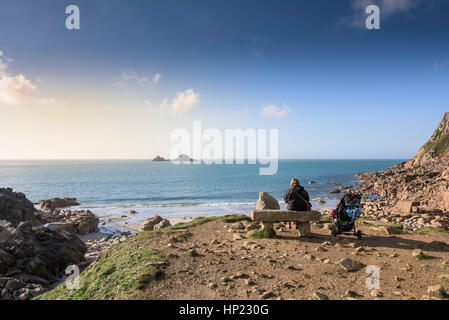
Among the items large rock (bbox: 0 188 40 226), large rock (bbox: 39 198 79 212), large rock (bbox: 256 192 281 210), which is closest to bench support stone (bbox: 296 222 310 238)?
large rock (bbox: 256 192 281 210)

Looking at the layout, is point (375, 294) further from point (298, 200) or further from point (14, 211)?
point (14, 211)

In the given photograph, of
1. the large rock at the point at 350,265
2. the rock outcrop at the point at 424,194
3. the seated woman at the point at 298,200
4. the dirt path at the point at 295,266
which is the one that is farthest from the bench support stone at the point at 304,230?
the rock outcrop at the point at 424,194

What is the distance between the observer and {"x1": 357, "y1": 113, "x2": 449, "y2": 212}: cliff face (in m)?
24.7

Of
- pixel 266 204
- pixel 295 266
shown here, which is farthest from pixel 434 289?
pixel 266 204

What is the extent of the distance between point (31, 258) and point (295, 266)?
11.4 meters

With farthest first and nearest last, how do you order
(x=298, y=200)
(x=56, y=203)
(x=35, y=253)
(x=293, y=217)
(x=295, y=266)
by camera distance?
1. (x=56, y=203)
2. (x=35, y=253)
3. (x=298, y=200)
4. (x=293, y=217)
5. (x=295, y=266)

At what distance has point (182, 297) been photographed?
5250mm

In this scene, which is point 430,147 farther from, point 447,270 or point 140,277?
point 140,277

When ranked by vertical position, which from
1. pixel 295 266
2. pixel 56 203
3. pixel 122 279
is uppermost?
pixel 295 266

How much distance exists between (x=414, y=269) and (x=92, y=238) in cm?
2145

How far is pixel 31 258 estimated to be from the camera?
10.9m

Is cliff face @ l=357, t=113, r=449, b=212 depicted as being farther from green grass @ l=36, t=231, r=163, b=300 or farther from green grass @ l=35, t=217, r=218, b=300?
green grass @ l=36, t=231, r=163, b=300

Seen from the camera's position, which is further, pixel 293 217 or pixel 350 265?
pixel 293 217
